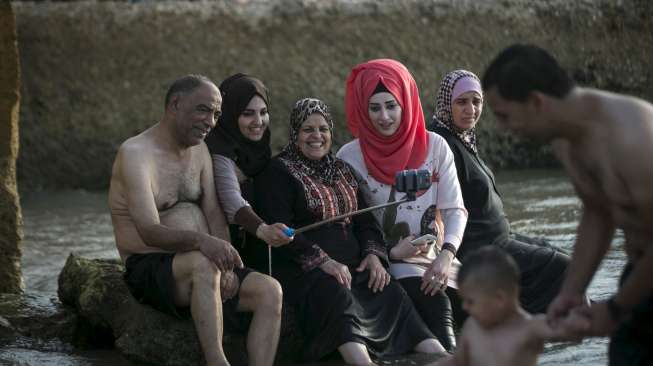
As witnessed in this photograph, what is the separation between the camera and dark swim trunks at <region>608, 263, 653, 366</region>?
431 cm

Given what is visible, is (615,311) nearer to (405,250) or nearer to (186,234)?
(186,234)

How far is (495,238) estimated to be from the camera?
751 cm

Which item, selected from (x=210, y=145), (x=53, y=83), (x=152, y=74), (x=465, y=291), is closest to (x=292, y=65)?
(x=152, y=74)

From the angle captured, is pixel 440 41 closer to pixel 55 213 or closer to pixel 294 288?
pixel 55 213

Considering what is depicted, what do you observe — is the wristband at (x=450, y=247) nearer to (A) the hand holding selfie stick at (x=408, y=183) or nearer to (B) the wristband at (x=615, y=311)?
(A) the hand holding selfie stick at (x=408, y=183)

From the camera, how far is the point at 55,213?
43.9 ft

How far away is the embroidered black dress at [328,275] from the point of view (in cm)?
661

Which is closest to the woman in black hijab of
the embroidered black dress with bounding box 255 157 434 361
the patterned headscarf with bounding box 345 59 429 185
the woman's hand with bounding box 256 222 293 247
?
the embroidered black dress with bounding box 255 157 434 361

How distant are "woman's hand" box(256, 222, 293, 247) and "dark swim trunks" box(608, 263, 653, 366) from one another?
231 cm

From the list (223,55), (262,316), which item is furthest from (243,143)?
(223,55)

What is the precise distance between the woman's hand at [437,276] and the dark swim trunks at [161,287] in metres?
1.01

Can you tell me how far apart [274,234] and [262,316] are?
16.8 inches

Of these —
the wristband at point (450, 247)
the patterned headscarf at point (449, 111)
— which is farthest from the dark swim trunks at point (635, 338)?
the patterned headscarf at point (449, 111)

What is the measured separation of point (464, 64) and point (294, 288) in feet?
31.2
